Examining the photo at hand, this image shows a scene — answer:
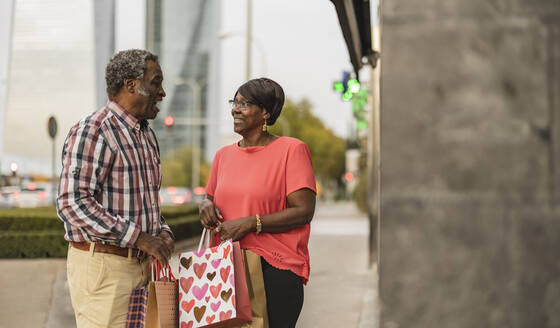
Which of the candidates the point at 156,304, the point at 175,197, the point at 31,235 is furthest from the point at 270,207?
the point at 175,197

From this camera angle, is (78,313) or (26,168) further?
(26,168)

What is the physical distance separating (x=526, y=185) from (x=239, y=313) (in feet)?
4.70

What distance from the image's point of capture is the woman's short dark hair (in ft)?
10.3

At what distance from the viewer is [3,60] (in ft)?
36.0

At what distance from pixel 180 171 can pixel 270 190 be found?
67.4 meters

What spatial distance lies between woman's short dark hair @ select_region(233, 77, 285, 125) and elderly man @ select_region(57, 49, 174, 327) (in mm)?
414

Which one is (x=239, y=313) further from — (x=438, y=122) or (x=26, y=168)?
(x=26, y=168)

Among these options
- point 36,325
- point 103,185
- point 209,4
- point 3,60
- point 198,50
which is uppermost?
point 209,4

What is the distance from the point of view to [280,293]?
305cm

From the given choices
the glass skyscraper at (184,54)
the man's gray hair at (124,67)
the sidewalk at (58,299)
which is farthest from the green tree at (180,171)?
the man's gray hair at (124,67)

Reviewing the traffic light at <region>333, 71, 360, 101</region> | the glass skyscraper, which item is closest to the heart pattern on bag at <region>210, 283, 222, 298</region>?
the traffic light at <region>333, 71, 360, 101</region>

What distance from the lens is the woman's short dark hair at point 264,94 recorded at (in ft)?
10.3

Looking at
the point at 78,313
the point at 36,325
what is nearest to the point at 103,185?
the point at 78,313

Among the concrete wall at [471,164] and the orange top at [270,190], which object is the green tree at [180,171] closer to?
the orange top at [270,190]
